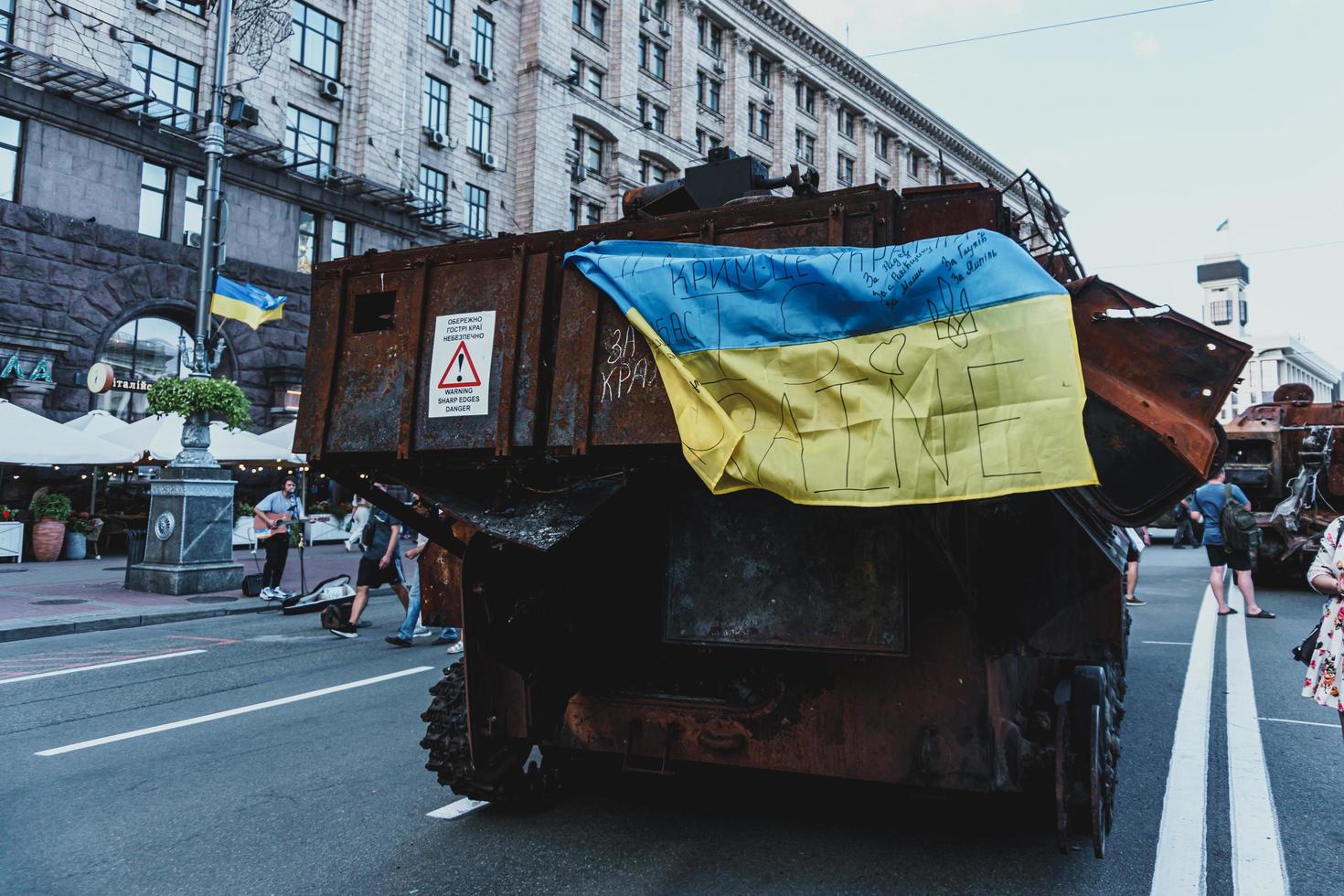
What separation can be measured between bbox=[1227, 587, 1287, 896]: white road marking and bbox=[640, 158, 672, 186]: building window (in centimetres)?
3520

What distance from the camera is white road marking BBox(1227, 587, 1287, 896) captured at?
3787 millimetres

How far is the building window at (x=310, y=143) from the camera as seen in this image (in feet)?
85.1

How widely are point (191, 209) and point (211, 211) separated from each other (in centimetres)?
1019

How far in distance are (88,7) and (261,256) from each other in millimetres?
6550

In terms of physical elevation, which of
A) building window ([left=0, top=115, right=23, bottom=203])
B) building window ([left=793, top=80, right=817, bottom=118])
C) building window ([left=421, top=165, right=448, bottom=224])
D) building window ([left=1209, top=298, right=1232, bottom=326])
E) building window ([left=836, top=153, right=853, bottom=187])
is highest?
building window ([left=1209, top=298, right=1232, bottom=326])

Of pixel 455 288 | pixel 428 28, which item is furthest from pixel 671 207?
pixel 428 28

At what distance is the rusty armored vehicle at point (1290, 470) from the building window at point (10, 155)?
23.7 metres

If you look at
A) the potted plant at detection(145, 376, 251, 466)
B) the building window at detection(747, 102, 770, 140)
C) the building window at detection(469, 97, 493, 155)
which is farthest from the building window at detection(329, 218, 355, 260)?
the building window at detection(747, 102, 770, 140)

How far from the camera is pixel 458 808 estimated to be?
4559 millimetres

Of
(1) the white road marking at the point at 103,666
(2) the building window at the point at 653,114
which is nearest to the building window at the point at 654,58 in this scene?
(2) the building window at the point at 653,114

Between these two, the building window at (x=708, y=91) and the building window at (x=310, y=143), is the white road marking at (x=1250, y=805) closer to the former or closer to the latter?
the building window at (x=310, y=143)

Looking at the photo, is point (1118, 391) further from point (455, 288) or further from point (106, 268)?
point (106, 268)

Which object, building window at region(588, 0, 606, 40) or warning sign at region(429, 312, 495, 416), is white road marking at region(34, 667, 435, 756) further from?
building window at region(588, 0, 606, 40)

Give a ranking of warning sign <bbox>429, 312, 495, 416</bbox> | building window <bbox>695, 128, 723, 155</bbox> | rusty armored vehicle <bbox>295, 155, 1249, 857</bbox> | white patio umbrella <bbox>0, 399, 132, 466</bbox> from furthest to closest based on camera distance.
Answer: building window <bbox>695, 128, 723, 155</bbox>, white patio umbrella <bbox>0, 399, 132, 466</bbox>, warning sign <bbox>429, 312, 495, 416</bbox>, rusty armored vehicle <bbox>295, 155, 1249, 857</bbox>
